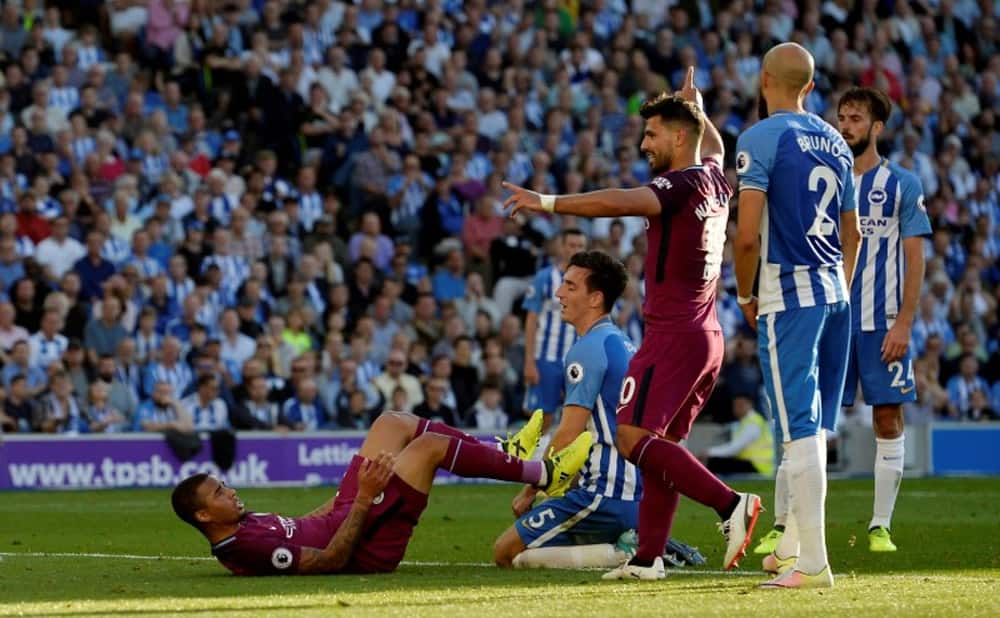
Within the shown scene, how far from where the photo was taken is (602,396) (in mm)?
9883

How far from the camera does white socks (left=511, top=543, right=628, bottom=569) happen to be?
9.93 m

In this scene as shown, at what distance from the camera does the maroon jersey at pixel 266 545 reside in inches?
357

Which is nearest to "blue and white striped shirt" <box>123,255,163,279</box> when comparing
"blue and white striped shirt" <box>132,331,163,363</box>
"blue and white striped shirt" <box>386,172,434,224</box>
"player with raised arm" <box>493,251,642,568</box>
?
"blue and white striped shirt" <box>132,331,163,363</box>

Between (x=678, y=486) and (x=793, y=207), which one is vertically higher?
(x=793, y=207)

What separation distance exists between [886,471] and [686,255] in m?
3.14

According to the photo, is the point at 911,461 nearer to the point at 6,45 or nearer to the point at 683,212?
the point at 6,45

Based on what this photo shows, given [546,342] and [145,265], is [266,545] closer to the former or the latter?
[546,342]

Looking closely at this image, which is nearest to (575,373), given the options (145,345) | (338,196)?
(145,345)

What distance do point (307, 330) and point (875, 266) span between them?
10711 millimetres

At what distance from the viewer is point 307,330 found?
21203mm

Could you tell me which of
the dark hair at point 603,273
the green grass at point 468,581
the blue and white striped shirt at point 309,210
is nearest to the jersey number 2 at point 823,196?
the dark hair at point 603,273

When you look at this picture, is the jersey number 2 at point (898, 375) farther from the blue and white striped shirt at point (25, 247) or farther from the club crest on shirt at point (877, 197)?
the blue and white striped shirt at point (25, 247)

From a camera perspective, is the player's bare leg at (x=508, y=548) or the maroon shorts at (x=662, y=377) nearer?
the maroon shorts at (x=662, y=377)

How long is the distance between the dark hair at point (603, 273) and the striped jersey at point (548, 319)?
689 centimetres
